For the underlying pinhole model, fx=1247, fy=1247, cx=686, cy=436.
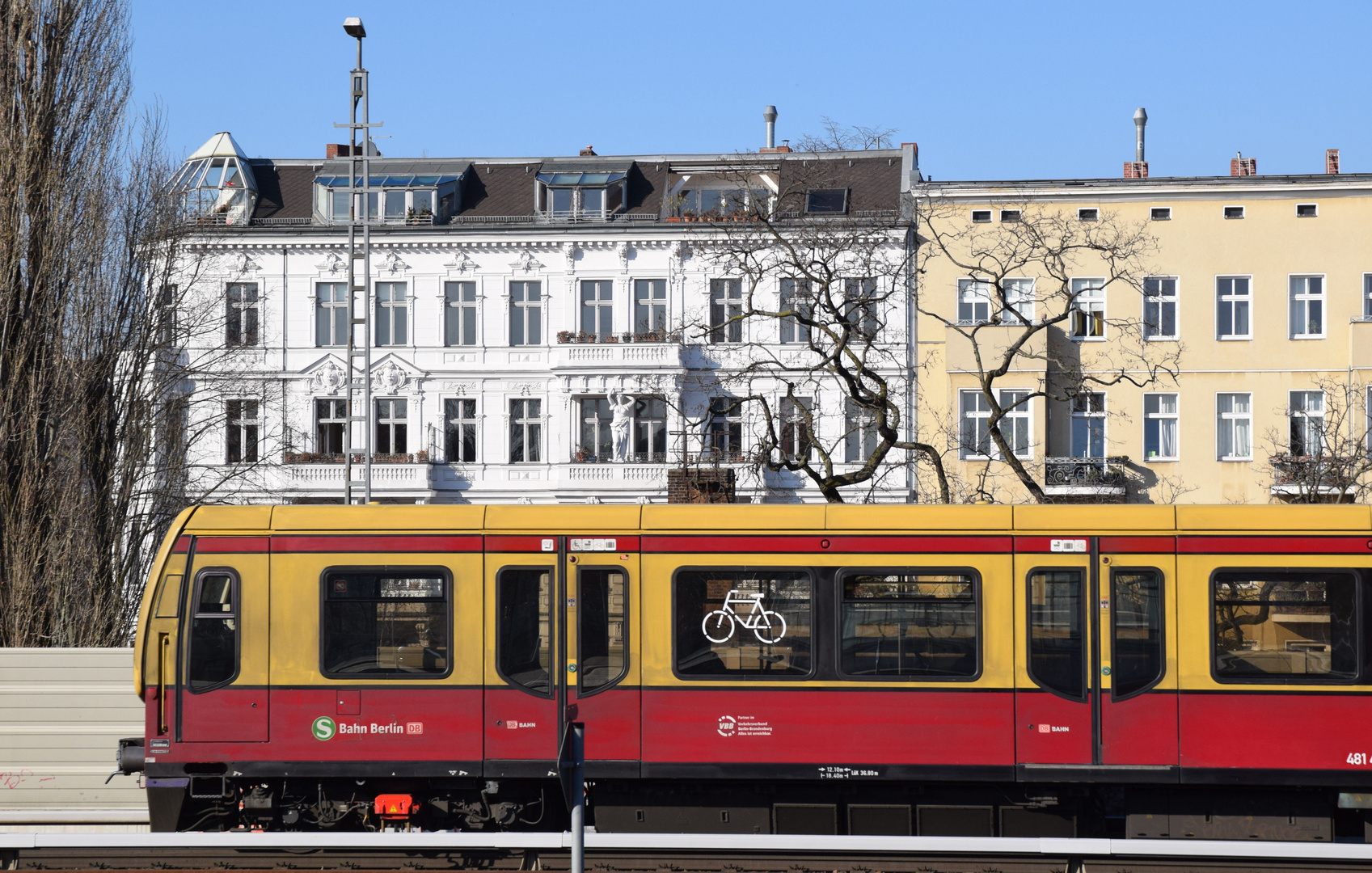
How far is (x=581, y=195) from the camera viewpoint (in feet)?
128

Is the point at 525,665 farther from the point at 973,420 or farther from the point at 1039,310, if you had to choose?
the point at 1039,310

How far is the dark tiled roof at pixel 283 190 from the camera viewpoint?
39812mm

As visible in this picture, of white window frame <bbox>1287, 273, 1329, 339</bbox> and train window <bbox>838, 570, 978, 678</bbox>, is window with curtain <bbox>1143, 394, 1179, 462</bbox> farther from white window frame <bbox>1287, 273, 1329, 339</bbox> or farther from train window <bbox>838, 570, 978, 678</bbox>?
train window <bbox>838, 570, 978, 678</bbox>

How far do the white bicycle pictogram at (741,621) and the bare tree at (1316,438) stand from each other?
2476 cm

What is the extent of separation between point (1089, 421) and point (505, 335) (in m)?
17.4

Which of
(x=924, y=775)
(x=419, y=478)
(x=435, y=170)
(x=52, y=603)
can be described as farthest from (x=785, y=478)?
(x=924, y=775)

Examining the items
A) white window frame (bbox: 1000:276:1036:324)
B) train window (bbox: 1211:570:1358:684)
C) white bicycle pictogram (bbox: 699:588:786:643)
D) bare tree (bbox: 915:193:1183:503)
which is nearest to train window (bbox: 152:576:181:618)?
white bicycle pictogram (bbox: 699:588:786:643)

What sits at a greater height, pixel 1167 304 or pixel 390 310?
pixel 390 310

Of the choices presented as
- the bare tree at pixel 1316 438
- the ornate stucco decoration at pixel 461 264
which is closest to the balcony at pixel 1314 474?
the bare tree at pixel 1316 438

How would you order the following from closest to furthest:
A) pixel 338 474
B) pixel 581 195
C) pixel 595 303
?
pixel 338 474, pixel 595 303, pixel 581 195

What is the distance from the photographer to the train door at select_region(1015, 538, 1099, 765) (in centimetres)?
1112

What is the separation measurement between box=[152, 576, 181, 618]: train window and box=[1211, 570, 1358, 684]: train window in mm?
9380

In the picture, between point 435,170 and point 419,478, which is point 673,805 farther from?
point 435,170

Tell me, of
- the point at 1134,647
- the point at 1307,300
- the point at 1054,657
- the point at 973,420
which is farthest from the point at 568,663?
the point at 1307,300
